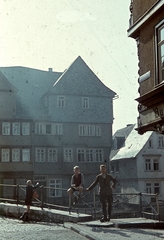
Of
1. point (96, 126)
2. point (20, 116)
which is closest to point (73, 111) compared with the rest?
point (96, 126)

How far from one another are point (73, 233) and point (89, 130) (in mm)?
35354

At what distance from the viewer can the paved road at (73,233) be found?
9.76 metres

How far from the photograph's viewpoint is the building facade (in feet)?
42.1

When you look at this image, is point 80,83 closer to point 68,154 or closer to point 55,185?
point 68,154

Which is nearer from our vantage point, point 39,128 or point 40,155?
point 40,155

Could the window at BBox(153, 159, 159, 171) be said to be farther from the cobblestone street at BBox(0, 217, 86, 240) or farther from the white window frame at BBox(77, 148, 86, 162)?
the cobblestone street at BBox(0, 217, 86, 240)

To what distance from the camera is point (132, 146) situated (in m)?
51.6

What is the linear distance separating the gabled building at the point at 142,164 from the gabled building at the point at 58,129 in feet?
18.2

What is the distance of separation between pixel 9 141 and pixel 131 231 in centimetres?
3350

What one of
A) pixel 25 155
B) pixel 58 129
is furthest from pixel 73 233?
pixel 58 129

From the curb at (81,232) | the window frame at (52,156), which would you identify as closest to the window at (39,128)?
the window frame at (52,156)

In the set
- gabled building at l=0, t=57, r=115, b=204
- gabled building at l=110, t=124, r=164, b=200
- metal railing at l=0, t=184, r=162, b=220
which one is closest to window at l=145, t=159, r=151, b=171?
gabled building at l=110, t=124, r=164, b=200

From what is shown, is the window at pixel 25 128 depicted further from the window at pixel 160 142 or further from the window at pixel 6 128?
the window at pixel 160 142

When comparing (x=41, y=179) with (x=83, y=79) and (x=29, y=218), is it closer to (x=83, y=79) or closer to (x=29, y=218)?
(x=83, y=79)
